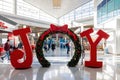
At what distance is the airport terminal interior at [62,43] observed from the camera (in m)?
7.01

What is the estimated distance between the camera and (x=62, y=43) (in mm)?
27203

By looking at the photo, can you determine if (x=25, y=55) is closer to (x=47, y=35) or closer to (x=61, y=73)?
(x=47, y=35)

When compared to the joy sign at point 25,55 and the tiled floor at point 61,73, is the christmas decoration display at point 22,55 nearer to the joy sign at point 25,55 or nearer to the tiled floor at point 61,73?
the joy sign at point 25,55

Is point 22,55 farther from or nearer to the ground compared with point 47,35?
nearer to the ground

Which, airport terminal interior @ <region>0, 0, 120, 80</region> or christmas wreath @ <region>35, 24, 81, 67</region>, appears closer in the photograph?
airport terminal interior @ <region>0, 0, 120, 80</region>

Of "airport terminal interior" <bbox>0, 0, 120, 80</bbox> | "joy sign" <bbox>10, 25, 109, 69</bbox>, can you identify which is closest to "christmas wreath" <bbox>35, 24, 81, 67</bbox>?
"airport terminal interior" <bbox>0, 0, 120, 80</bbox>

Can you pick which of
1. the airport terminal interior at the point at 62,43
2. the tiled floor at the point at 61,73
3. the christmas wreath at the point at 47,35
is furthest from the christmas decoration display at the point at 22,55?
the christmas wreath at the point at 47,35

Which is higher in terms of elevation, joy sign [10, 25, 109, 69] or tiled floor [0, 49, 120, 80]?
joy sign [10, 25, 109, 69]

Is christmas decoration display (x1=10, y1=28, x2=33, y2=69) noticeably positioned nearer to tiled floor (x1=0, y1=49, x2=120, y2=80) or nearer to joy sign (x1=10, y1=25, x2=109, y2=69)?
joy sign (x1=10, y1=25, x2=109, y2=69)

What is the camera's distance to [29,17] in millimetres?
25500

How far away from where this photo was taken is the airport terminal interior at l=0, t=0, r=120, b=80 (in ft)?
23.0

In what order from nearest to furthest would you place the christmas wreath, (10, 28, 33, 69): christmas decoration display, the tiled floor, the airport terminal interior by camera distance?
the tiled floor < the airport terminal interior < (10, 28, 33, 69): christmas decoration display < the christmas wreath

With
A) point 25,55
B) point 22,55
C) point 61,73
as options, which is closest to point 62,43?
point 25,55

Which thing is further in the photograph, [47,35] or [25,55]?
[47,35]
